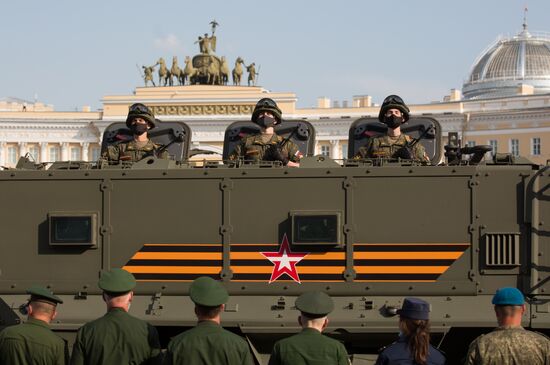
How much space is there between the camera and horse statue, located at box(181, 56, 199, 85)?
102938mm

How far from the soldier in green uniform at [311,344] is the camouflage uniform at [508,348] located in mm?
1016

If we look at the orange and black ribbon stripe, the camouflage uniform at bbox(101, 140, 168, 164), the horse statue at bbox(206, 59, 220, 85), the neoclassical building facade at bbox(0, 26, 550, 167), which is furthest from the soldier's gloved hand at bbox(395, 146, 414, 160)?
the horse statue at bbox(206, 59, 220, 85)

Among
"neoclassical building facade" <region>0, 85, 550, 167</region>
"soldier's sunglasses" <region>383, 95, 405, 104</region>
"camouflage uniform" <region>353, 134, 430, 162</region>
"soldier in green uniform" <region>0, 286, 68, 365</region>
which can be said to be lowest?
"soldier in green uniform" <region>0, 286, 68, 365</region>

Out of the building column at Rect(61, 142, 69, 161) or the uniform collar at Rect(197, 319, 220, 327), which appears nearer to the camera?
the uniform collar at Rect(197, 319, 220, 327)

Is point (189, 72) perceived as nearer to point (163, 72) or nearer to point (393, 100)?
point (163, 72)

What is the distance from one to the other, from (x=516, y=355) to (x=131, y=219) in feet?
17.4

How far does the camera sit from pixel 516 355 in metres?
8.88

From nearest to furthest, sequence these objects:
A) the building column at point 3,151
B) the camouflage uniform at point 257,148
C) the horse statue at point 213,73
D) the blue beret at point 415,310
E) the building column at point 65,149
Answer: the blue beret at point 415,310
the camouflage uniform at point 257,148
the horse statue at point 213,73
the building column at point 3,151
the building column at point 65,149

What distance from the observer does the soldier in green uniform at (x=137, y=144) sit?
14531 millimetres

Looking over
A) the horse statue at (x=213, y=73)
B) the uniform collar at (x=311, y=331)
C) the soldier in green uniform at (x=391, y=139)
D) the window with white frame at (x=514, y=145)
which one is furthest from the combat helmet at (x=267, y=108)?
the horse statue at (x=213, y=73)

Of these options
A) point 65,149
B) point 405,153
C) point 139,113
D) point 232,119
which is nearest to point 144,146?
point 139,113

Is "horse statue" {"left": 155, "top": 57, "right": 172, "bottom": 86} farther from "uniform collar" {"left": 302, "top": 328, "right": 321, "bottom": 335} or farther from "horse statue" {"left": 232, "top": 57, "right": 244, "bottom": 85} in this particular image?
"uniform collar" {"left": 302, "top": 328, "right": 321, "bottom": 335}

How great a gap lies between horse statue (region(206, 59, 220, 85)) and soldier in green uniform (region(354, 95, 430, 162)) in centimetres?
8982

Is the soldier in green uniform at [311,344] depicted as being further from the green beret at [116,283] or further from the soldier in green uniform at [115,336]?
the green beret at [116,283]
